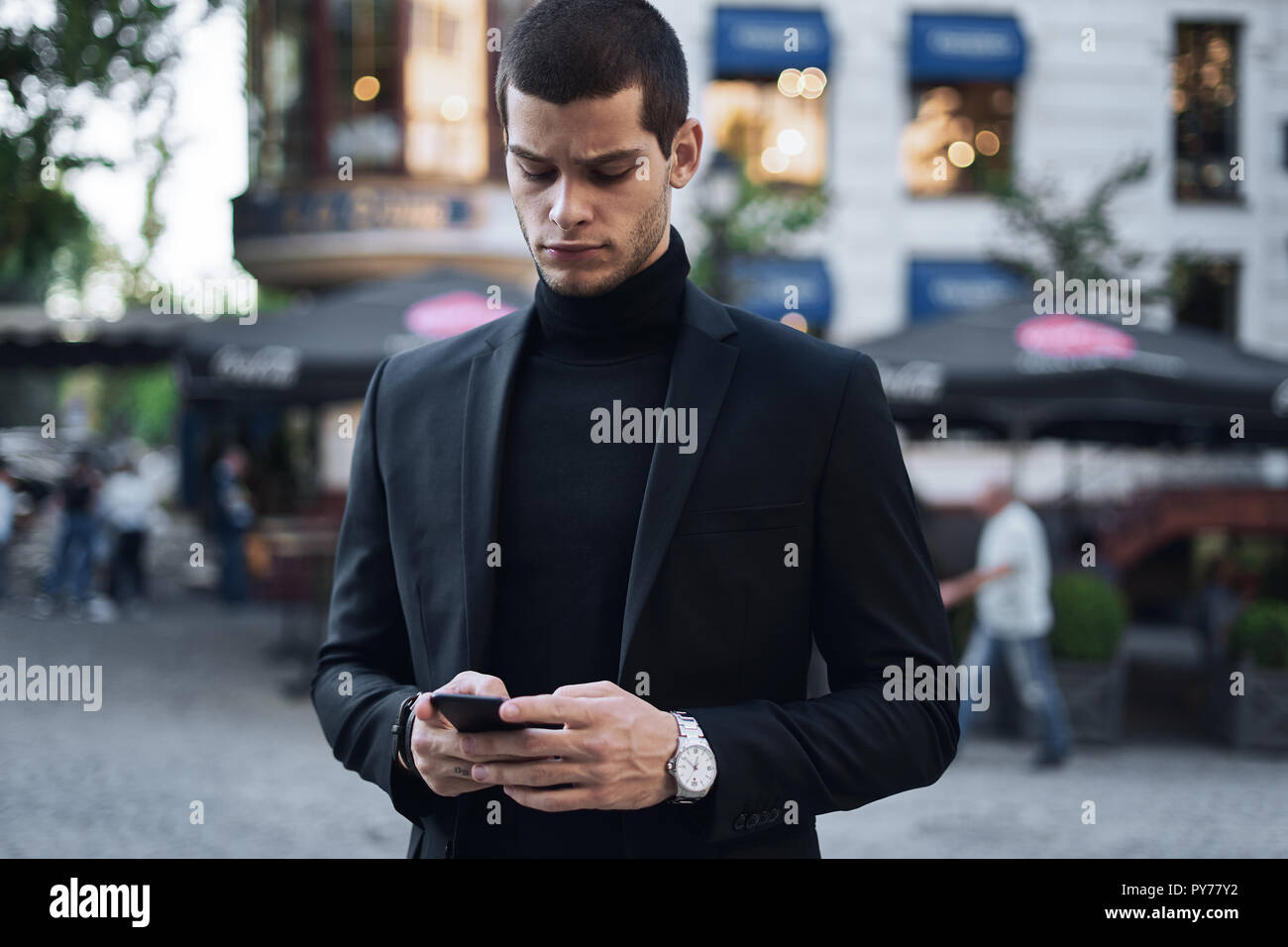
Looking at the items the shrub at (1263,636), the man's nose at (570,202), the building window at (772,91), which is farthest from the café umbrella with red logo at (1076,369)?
the building window at (772,91)

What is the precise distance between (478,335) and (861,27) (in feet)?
64.9

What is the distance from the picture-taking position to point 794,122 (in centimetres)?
2061

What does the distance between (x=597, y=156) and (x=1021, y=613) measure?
25.9ft

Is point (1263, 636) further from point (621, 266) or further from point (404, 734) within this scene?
point (404, 734)

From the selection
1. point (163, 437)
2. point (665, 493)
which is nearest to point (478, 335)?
point (665, 493)

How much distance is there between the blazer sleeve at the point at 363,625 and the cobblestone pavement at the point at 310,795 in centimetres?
467

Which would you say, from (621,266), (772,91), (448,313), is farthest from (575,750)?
(772,91)

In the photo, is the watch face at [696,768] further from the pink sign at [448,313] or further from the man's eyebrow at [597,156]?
the pink sign at [448,313]

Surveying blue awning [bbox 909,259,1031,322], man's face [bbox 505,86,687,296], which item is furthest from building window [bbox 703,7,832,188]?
man's face [bbox 505,86,687,296]

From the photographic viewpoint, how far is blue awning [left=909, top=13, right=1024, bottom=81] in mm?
19938

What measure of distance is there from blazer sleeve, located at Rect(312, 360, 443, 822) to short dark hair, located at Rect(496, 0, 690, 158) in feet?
1.96

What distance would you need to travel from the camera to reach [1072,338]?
30.0 ft

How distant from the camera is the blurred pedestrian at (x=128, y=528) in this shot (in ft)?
54.0

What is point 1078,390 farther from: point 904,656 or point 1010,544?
point 904,656
